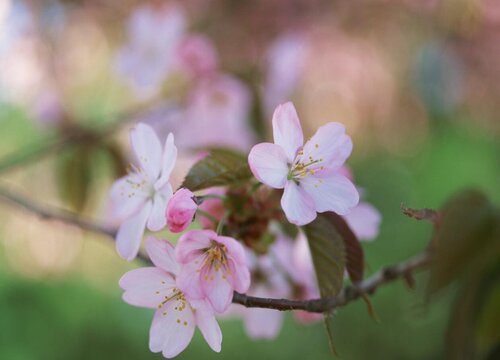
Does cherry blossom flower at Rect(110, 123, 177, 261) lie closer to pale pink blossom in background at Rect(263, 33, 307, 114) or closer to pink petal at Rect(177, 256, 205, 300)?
pink petal at Rect(177, 256, 205, 300)

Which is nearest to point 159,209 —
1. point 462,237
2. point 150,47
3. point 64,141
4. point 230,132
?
point 462,237

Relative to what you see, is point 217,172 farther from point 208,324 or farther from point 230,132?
point 230,132

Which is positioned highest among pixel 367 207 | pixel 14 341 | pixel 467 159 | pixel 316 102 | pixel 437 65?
pixel 367 207

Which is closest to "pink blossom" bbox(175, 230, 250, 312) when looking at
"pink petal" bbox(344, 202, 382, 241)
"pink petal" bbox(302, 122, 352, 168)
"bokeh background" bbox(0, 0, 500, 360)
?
"pink petal" bbox(302, 122, 352, 168)

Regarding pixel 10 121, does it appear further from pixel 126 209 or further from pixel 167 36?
pixel 126 209

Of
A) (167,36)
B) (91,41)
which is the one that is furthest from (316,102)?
(167,36)
